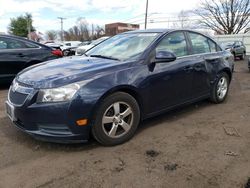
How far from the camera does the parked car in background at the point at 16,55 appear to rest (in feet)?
23.8

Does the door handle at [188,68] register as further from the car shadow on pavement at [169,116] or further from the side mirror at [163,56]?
the car shadow on pavement at [169,116]

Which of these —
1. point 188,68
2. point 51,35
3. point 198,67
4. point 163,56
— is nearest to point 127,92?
point 163,56

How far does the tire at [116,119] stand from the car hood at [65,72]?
375mm

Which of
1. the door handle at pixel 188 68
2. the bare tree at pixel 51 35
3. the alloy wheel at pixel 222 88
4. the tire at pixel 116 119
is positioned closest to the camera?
the tire at pixel 116 119

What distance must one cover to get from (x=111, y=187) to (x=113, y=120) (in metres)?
1.05

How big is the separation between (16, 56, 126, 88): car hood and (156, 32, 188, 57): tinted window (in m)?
0.90

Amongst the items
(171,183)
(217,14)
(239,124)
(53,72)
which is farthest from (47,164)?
(217,14)

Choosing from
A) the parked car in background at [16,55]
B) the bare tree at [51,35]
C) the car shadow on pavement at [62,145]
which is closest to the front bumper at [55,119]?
the car shadow on pavement at [62,145]

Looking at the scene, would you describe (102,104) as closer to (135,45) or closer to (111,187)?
(111,187)

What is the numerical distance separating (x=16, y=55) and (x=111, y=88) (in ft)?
15.6

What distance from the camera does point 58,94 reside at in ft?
10.9

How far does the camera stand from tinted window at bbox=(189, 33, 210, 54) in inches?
200

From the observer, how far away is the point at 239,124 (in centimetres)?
460

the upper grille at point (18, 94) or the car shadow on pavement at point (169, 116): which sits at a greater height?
Answer: the upper grille at point (18, 94)
